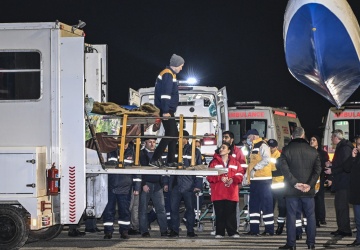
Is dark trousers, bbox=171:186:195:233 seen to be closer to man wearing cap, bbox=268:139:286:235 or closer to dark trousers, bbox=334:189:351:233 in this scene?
man wearing cap, bbox=268:139:286:235

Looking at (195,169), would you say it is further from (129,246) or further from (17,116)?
(17,116)

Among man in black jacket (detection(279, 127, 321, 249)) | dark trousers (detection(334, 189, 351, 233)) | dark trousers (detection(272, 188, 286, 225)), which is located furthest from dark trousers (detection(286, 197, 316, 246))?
dark trousers (detection(272, 188, 286, 225))

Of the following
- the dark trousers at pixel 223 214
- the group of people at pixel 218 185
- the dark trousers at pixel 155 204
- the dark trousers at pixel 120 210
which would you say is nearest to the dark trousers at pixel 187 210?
the group of people at pixel 218 185

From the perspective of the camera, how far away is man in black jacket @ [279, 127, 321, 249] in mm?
12758

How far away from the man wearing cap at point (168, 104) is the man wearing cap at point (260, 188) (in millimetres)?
2270

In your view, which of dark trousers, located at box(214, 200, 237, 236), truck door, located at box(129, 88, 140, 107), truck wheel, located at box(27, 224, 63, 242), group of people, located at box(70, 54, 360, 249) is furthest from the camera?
truck door, located at box(129, 88, 140, 107)

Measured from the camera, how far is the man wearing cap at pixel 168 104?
13.4m

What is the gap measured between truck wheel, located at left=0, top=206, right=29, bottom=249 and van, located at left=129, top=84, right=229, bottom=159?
7290mm

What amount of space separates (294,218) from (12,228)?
4280 millimetres

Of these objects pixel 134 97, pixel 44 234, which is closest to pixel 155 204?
pixel 44 234

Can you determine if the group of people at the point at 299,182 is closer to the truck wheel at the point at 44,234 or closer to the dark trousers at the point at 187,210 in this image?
the dark trousers at the point at 187,210

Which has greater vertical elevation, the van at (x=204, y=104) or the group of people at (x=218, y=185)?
the van at (x=204, y=104)

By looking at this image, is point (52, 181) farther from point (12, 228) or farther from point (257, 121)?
point (257, 121)

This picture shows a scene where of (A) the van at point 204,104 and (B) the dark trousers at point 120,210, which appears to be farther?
(A) the van at point 204,104
